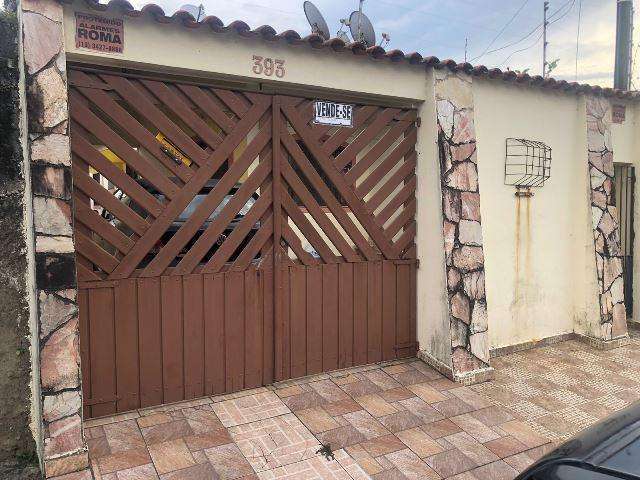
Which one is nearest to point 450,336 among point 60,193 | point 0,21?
point 60,193

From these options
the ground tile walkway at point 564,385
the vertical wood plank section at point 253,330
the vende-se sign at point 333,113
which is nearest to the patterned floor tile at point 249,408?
the vertical wood plank section at point 253,330

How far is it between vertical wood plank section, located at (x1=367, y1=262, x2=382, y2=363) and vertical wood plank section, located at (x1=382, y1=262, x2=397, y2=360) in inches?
2.0

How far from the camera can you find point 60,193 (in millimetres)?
3342

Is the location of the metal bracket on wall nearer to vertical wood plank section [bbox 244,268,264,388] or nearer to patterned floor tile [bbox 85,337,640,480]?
patterned floor tile [bbox 85,337,640,480]

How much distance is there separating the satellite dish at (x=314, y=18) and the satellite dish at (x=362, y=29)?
718mm

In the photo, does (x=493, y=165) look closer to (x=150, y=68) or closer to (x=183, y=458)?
(x=150, y=68)

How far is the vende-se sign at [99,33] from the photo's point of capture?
141 inches

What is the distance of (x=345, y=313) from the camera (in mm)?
5016

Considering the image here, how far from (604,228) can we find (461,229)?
2.36 metres

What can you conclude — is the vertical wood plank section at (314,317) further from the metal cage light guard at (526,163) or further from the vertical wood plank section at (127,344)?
the metal cage light guard at (526,163)

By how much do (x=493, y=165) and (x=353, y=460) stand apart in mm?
3591

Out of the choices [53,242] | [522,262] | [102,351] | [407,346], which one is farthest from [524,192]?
[53,242]

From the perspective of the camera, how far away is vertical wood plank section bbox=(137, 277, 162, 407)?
13.4 ft

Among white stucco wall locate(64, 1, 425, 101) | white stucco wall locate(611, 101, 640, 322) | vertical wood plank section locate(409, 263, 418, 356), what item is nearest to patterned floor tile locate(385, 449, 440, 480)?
vertical wood plank section locate(409, 263, 418, 356)
